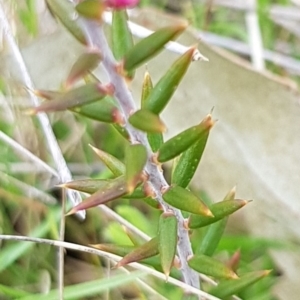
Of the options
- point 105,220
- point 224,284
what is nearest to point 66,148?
point 105,220

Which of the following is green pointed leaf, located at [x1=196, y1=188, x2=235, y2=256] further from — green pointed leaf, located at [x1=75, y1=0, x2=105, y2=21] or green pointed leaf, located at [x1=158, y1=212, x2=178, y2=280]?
green pointed leaf, located at [x1=75, y1=0, x2=105, y2=21]

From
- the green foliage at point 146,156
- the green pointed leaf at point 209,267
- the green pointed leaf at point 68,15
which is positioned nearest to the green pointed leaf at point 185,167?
the green foliage at point 146,156

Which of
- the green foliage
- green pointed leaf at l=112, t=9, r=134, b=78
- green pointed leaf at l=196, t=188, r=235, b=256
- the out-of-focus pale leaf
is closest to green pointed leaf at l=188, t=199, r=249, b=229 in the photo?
the green foliage

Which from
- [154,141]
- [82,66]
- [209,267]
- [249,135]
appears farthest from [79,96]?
[249,135]

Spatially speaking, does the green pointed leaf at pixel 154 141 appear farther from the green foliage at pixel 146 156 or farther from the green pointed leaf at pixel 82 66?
the green pointed leaf at pixel 82 66

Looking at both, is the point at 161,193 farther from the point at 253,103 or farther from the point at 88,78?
the point at 253,103
